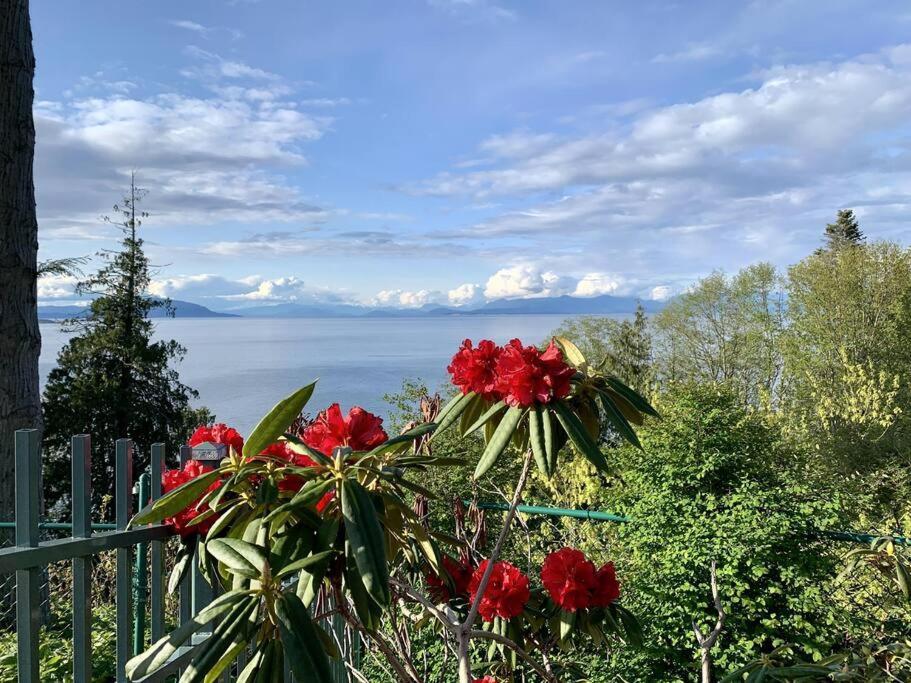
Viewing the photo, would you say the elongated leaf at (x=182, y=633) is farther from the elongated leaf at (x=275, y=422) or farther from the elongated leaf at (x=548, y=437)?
the elongated leaf at (x=548, y=437)

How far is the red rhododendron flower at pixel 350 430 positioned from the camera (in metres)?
1.27

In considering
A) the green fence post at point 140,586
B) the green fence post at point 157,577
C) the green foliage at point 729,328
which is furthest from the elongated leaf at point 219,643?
the green foliage at point 729,328

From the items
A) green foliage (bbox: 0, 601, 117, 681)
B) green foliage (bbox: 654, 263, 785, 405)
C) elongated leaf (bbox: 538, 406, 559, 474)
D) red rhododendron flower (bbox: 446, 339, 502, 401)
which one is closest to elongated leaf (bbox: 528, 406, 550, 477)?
elongated leaf (bbox: 538, 406, 559, 474)

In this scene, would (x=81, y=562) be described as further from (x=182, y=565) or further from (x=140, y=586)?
(x=140, y=586)

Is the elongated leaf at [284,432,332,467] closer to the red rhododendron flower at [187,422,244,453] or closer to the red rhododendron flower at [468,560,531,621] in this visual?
the red rhododendron flower at [187,422,244,453]

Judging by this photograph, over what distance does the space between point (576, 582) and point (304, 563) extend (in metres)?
0.89

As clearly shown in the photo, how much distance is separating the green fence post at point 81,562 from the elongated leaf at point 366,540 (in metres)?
0.52

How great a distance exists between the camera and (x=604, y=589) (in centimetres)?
170

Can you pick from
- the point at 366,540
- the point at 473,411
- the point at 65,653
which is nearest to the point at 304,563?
the point at 366,540

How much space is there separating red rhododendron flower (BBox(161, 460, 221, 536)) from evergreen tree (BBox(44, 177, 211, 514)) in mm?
14349

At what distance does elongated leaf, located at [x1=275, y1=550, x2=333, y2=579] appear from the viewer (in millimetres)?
967

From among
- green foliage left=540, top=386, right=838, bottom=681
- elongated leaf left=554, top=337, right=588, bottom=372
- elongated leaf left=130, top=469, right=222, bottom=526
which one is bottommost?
green foliage left=540, top=386, right=838, bottom=681

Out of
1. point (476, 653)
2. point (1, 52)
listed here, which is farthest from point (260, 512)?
point (1, 52)

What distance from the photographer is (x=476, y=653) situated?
2.77 metres
